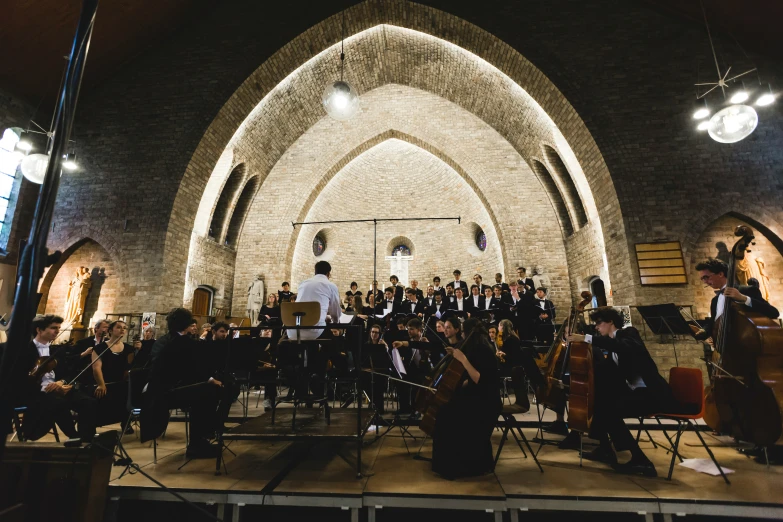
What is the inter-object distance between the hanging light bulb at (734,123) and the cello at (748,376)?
12.2 feet

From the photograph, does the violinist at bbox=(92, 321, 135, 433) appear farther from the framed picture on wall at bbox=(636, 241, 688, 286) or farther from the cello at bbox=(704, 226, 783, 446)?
the framed picture on wall at bbox=(636, 241, 688, 286)

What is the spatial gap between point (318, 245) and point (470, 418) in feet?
39.5

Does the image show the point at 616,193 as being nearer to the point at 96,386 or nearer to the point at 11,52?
the point at 96,386

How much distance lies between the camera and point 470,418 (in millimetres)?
2920

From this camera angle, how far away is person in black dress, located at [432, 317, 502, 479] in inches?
112

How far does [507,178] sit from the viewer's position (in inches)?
466

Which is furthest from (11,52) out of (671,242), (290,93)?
(671,242)

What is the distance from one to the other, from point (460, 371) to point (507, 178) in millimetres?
10102

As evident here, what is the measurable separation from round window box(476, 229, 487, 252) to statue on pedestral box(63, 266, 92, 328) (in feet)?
37.5

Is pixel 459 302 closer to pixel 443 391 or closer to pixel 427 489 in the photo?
pixel 443 391

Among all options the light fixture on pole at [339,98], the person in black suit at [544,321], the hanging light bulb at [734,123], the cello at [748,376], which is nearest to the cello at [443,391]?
the cello at [748,376]

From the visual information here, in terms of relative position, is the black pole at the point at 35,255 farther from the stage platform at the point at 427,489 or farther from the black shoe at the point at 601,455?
the black shoe at the point at 601,455

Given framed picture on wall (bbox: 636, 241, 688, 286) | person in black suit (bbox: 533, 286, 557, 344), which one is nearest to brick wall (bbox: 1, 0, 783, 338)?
framed picture on wall (bbox: 636, 241, 688, 286)

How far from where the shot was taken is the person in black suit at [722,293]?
3.06 meters
